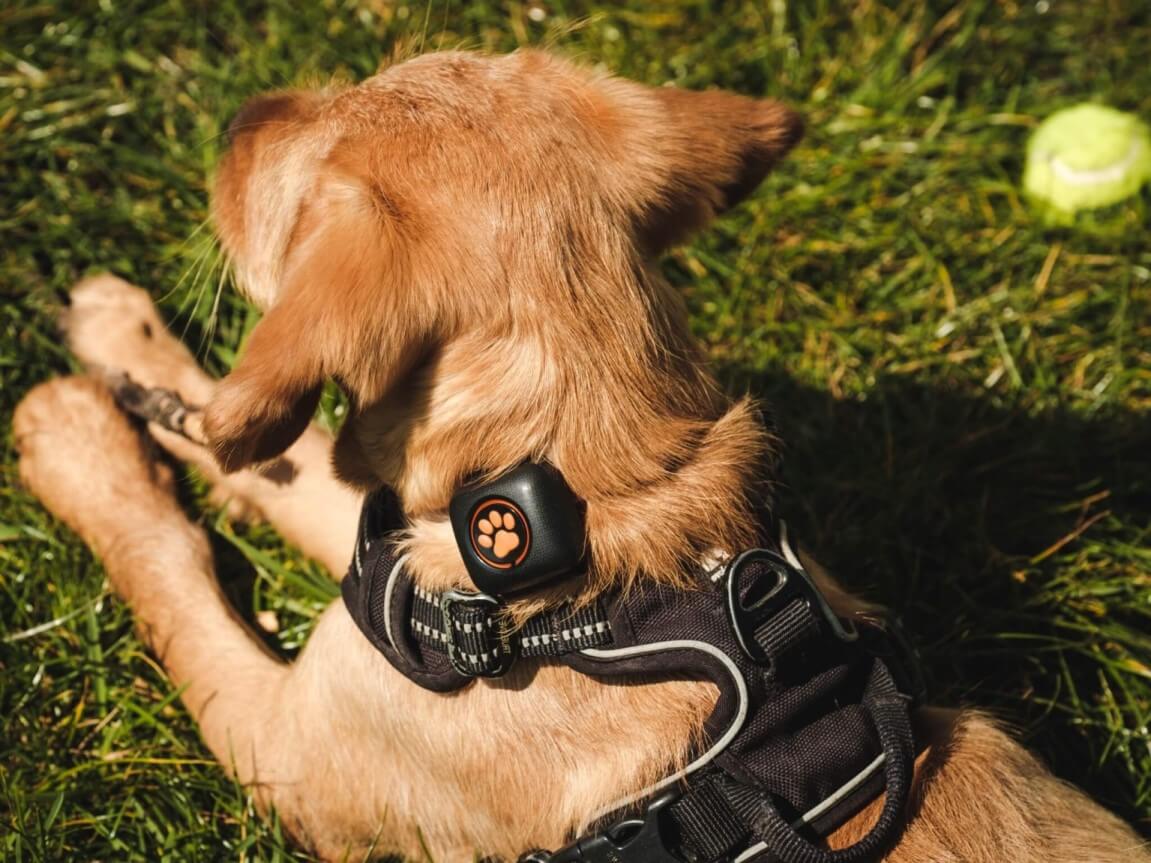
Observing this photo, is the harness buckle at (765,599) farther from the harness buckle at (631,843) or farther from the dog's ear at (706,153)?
the dog's ear at (706,153)

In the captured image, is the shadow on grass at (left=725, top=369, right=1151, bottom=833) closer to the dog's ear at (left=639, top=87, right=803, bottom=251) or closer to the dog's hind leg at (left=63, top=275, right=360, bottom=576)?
the dog's ear at (left=639, top=87, right=803, bottom=251)

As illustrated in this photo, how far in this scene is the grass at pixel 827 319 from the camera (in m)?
3.54

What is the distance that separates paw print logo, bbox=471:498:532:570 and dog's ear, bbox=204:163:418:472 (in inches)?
12.9

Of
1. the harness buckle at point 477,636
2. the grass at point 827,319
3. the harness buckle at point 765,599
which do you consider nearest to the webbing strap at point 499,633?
the harness buckle at point 477,636

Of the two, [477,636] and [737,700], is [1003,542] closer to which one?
[737,700]

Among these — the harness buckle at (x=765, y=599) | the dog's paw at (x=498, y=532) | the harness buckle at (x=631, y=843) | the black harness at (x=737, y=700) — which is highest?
the dog's paw at (x=498, y=532)

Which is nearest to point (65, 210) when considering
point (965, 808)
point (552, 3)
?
point (552, 3)

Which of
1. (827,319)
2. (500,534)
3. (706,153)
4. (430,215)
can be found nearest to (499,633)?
(500,534)

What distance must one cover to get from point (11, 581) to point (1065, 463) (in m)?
3.59

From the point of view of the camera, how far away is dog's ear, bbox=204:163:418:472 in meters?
2.12

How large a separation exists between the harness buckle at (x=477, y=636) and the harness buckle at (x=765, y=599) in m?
0.48

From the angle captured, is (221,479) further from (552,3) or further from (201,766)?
(552,3)

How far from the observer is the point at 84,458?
3.74m

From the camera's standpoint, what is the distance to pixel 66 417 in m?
3.81
